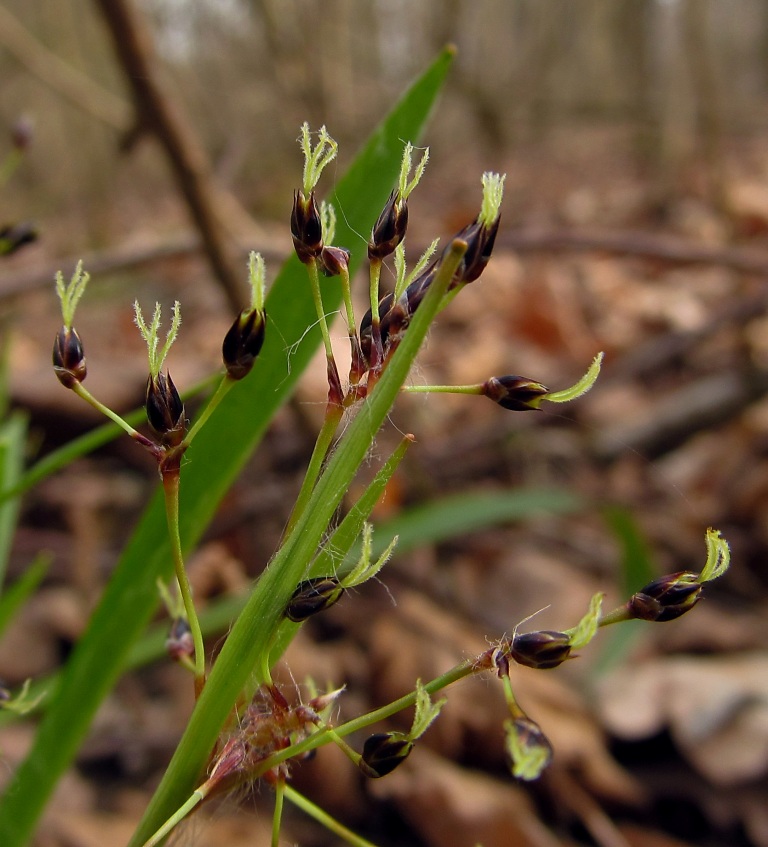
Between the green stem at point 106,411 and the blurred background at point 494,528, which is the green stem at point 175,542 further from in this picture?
the blurred background at point 494,528

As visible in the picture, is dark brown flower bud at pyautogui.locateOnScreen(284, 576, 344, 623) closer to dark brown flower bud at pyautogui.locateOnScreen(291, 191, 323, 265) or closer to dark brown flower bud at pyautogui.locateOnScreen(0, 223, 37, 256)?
dark brown flower bud at pyautogui.locateOnScreen(291, 191, 323, 265)

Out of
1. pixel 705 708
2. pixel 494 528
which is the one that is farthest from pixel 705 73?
pixel 705 708

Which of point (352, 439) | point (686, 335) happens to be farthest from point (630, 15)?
point (352, 439)

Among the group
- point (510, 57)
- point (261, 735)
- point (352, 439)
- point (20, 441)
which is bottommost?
point (510, 57)

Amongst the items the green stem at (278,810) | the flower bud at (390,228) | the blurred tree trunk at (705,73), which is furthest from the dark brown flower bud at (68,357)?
the blurred tree trunk at (705,73)

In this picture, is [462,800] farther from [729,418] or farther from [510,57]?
[510,57]

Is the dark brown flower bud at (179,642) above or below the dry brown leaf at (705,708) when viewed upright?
above
